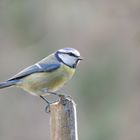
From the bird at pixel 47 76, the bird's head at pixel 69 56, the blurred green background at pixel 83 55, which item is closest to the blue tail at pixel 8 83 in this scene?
the bird at pixel 47 76

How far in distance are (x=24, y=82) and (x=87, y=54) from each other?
15.9 feet

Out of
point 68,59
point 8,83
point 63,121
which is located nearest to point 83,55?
point 68,59

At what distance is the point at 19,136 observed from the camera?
833 cm

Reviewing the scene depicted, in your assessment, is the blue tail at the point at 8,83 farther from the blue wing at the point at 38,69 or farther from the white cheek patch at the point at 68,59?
the white cheek patch at the point at 68,59

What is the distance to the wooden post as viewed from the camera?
2.49 meters

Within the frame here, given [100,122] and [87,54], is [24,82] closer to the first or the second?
[100,122]

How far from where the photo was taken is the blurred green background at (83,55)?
25.6 ft

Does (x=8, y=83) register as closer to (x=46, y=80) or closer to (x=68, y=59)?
(x=46, y=80)

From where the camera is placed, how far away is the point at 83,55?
8.11 meters

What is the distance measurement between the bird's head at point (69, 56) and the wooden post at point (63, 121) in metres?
0.90

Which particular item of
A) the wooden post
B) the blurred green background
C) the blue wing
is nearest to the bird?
the blue wing

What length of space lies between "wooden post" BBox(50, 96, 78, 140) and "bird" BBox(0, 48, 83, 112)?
82 centimetres

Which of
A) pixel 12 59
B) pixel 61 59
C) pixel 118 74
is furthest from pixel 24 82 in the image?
pixel 12 59

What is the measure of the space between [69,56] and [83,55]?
4582 mm
